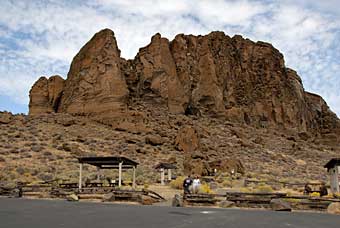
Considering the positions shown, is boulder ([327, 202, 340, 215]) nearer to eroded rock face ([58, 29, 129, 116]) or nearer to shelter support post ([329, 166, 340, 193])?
shelter support post ([329, 166, 340, 193])

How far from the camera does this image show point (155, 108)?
67.6 metres

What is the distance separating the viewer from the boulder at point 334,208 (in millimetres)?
17359

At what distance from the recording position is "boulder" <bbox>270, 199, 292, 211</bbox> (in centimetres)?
1816

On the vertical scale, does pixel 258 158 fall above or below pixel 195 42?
below

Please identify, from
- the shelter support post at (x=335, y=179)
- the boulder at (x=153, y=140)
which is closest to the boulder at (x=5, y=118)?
the boulder at (x=153, y=140)

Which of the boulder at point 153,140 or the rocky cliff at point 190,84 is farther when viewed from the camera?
the rocky cliff at point 190,84

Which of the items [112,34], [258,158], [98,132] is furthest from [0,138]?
[258,158]

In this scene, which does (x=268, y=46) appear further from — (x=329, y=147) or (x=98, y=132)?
(x=98, y=132)

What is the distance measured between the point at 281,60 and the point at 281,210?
3161 inches

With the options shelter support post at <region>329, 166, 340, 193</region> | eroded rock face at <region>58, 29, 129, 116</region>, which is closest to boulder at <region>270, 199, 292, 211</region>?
shelter support post at <region>329, 166, 340, 193</region>

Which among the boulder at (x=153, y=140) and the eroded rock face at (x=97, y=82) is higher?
the eroded rock face at (x=97, y=82)

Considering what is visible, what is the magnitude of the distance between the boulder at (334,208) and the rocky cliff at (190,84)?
140 feet

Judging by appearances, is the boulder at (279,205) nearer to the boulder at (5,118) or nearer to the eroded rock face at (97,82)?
the eroded rock face at (97,82)

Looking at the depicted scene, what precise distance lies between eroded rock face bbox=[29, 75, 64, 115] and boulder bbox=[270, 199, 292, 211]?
4924cm
